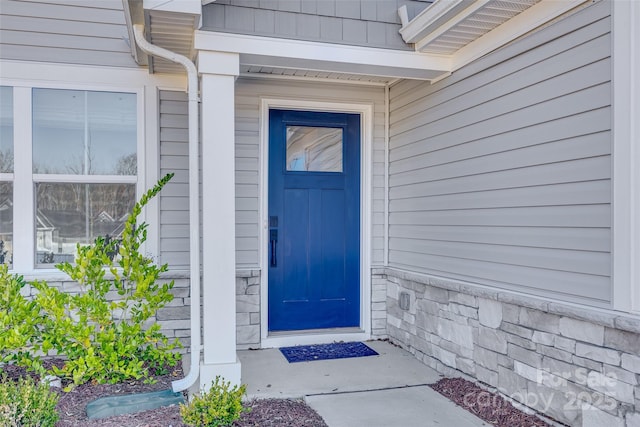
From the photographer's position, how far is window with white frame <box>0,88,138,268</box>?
3.73 meters

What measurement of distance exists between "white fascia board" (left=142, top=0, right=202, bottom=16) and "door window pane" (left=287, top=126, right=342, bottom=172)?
172cm

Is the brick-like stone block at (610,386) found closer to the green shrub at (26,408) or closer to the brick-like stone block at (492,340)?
the brick-like stone block at (492,340)

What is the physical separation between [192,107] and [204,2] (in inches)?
25.3

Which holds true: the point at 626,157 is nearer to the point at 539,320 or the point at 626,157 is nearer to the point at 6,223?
the point at 539,320

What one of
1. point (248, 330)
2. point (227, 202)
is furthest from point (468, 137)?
point (248, 330)

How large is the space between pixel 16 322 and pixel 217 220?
1.41m

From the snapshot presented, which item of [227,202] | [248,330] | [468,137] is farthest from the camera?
[248,330]

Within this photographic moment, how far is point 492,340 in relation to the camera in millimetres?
3041

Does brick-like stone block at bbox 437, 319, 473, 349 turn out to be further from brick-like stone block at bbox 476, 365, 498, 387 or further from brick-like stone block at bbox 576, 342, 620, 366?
brick-like stone block at bbox 576, 342, 620, 366

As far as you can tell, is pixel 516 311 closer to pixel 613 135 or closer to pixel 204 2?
pixel 613 135

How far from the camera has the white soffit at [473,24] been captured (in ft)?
8.96

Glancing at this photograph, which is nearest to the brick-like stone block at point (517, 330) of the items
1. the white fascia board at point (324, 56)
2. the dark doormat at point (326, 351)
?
the dark doormat at point (326, 351)

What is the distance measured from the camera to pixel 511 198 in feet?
9.64

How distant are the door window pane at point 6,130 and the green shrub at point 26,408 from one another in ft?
6.53
